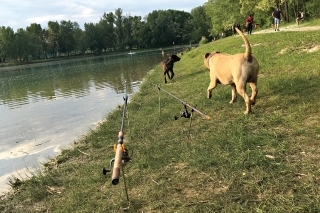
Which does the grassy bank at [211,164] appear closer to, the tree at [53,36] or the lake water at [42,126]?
the lake water at [42,126]

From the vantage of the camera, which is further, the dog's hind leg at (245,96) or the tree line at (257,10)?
the tree line at (257,10)

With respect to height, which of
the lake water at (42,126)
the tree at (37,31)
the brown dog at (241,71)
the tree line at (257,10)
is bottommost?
the lake water at (42,126)

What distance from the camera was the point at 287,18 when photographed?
3938cm

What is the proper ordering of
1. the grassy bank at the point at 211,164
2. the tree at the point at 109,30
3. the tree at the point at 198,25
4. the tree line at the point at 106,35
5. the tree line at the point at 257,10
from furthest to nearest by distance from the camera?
the tree at the point at 109,30, the tree at the point at 198,25, the tree line at the point at 106,35, the tree line at the point at 257,10, the grassy bank at the point at 211,164

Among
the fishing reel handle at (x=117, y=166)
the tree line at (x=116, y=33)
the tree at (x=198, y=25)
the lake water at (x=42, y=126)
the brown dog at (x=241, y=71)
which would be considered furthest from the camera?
the tree line at (x=116, y=33)

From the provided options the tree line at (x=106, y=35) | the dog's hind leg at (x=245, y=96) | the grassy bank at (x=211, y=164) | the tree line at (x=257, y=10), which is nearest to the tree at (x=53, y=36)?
the tree line at (x=106, y=35)

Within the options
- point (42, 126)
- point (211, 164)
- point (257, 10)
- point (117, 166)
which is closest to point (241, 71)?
point (211, 164)

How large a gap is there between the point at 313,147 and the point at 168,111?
5390mm

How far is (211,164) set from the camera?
17.0 ft

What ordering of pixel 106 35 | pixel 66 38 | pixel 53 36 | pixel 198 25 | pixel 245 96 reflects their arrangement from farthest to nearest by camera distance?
1. pixel 106 35
2. pixel 66 38
3. pixel 53 36
4. pixel 198 25
5. pixel 245 96

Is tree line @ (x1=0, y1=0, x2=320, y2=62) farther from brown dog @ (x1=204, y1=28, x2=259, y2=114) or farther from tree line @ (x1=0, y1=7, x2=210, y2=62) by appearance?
brown dog @ (x1=204, y1=28, x2=259, y2=114)

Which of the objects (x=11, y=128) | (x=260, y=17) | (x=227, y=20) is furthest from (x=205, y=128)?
(x=227, y=20)

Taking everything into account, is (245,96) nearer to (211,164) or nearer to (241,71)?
(241,71)

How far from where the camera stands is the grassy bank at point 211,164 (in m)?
4.11
